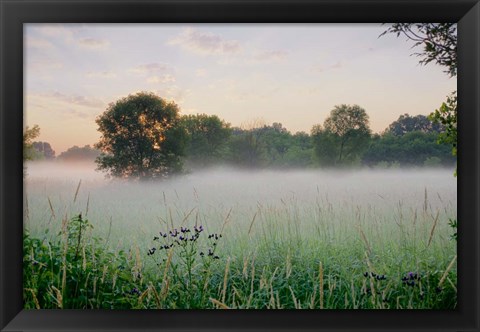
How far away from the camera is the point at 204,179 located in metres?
2.67

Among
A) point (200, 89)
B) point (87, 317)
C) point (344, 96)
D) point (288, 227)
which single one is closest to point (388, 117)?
point (344, 96)

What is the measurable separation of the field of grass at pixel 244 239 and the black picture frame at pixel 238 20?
17 centimetres

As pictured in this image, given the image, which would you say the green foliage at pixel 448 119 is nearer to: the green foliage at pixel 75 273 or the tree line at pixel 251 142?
the tree line at pixel 251 142

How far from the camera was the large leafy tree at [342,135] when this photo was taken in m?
2.68

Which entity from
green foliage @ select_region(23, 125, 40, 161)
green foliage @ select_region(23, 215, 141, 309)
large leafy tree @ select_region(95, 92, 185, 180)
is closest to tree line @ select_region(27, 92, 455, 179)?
large leafy tree @ select_region(95, 92, 185, 180)

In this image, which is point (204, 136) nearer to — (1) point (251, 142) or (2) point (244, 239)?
(1) point (251, 142)

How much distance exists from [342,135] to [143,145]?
48.0 inches

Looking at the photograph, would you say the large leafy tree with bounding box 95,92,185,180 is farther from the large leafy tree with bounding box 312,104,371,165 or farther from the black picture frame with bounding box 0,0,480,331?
the large leafy tree with bounding box 312,104,371,165

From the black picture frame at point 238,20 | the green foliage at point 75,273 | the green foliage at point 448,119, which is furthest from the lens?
the green foliage at point 448,119

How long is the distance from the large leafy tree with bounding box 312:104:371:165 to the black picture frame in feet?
1.79

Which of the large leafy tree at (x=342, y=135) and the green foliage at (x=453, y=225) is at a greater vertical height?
the large leafy tree at (x=342, y=135)

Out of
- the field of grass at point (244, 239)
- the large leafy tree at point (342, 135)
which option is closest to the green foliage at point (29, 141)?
the field of grass at point (244, 239)

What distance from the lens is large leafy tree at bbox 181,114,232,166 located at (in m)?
2.68

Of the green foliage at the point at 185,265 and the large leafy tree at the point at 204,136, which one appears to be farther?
the large leafy tree at the point at 204,136
